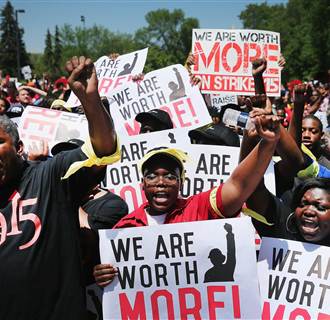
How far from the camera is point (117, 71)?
19.6 feet

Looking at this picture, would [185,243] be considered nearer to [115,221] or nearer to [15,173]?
[115,221]

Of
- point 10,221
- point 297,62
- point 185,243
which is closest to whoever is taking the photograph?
point 10,221

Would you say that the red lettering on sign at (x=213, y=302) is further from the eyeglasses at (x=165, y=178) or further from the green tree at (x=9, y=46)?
the green tree at (x=9, y=46)

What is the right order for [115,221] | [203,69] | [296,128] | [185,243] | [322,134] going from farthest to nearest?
1. [203,69]
2. [322,134]
3. [296,128]
4. [115,221]
5. [185,243]

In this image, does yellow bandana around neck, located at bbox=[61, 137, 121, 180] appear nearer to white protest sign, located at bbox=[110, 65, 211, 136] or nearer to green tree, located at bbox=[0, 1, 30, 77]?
white protest sign, located at bbox=[110, 65, 211, 136]

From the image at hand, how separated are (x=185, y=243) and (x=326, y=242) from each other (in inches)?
31.5


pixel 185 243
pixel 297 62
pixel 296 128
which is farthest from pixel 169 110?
pixel 297 62

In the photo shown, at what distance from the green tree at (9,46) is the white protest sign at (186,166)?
249 feet

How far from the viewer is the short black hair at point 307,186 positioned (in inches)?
108

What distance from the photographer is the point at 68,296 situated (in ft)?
7.80

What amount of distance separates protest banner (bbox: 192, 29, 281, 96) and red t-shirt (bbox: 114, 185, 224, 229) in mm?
3838

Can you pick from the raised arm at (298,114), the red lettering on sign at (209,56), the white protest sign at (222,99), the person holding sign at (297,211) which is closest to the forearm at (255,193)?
the person holding sign at (297,211)

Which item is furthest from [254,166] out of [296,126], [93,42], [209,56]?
[93,42]

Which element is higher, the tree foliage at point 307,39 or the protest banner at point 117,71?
the tree foliage at point 307,39
